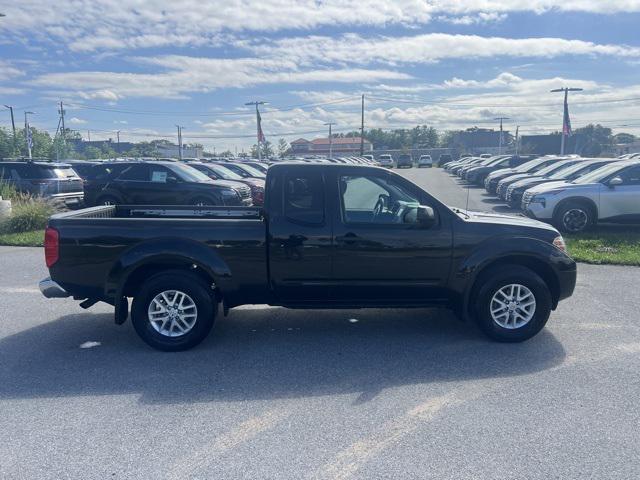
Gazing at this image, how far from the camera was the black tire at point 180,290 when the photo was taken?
5.00 metres

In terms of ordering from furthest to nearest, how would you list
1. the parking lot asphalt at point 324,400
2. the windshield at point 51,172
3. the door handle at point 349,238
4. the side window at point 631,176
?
the windshield at point 51,172
the side window at point 631,176
the door handle at point 349,238
the parking lot asphalt at point 324,400

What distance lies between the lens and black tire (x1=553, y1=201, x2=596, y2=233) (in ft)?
37.3

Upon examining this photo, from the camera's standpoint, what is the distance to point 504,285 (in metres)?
5.16

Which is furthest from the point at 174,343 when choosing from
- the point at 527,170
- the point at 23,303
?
the point at 527,170

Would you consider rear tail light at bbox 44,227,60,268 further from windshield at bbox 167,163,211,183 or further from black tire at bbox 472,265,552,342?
windshield at bbox 167,163,211,183

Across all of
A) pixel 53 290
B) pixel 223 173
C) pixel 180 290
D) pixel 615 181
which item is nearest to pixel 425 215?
pixel 180 290

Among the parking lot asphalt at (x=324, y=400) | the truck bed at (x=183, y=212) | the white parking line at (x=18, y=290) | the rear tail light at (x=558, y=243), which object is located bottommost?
the parking lot asphalt at (x=324, y=400)

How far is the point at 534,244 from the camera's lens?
5.18 metres

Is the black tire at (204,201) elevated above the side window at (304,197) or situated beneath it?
situated beneath

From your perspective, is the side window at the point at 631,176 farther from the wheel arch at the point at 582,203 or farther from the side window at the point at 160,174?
the side window at the point at 160,174

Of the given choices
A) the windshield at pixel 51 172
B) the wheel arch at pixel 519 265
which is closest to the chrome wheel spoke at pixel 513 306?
the wheel arch at pixel 519 265

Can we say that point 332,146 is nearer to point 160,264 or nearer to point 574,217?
point 574,217

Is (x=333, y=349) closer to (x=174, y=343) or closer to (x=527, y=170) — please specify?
(x=174, y=343)

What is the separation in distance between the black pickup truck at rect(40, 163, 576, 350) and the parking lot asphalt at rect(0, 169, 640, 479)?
0.44 metres
